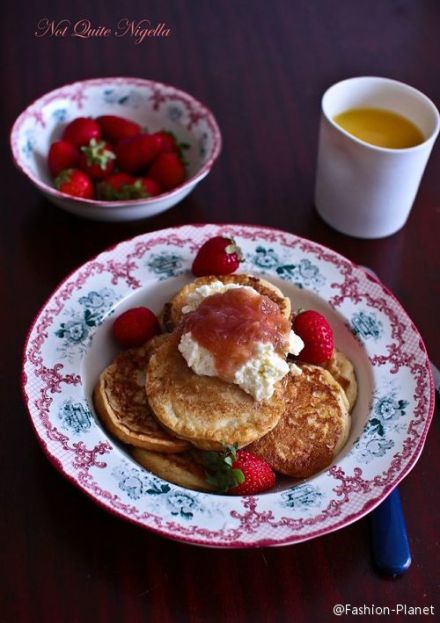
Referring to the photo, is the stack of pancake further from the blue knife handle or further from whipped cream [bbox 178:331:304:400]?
the blue knife handle

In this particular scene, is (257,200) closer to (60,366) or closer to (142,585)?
(60,366)

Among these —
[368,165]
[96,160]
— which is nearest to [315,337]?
[368,165]

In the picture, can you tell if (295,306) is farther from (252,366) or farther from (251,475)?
(251,475)

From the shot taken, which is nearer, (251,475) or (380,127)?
(251,475)

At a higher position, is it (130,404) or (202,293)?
(202,293)

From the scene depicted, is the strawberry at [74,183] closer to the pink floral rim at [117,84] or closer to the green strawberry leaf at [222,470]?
the pink floral rim at [117,84]

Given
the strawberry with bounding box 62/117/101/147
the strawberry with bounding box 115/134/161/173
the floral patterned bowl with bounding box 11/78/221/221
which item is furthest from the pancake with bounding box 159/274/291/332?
the strawberry with bounding box 62/117/101/147
